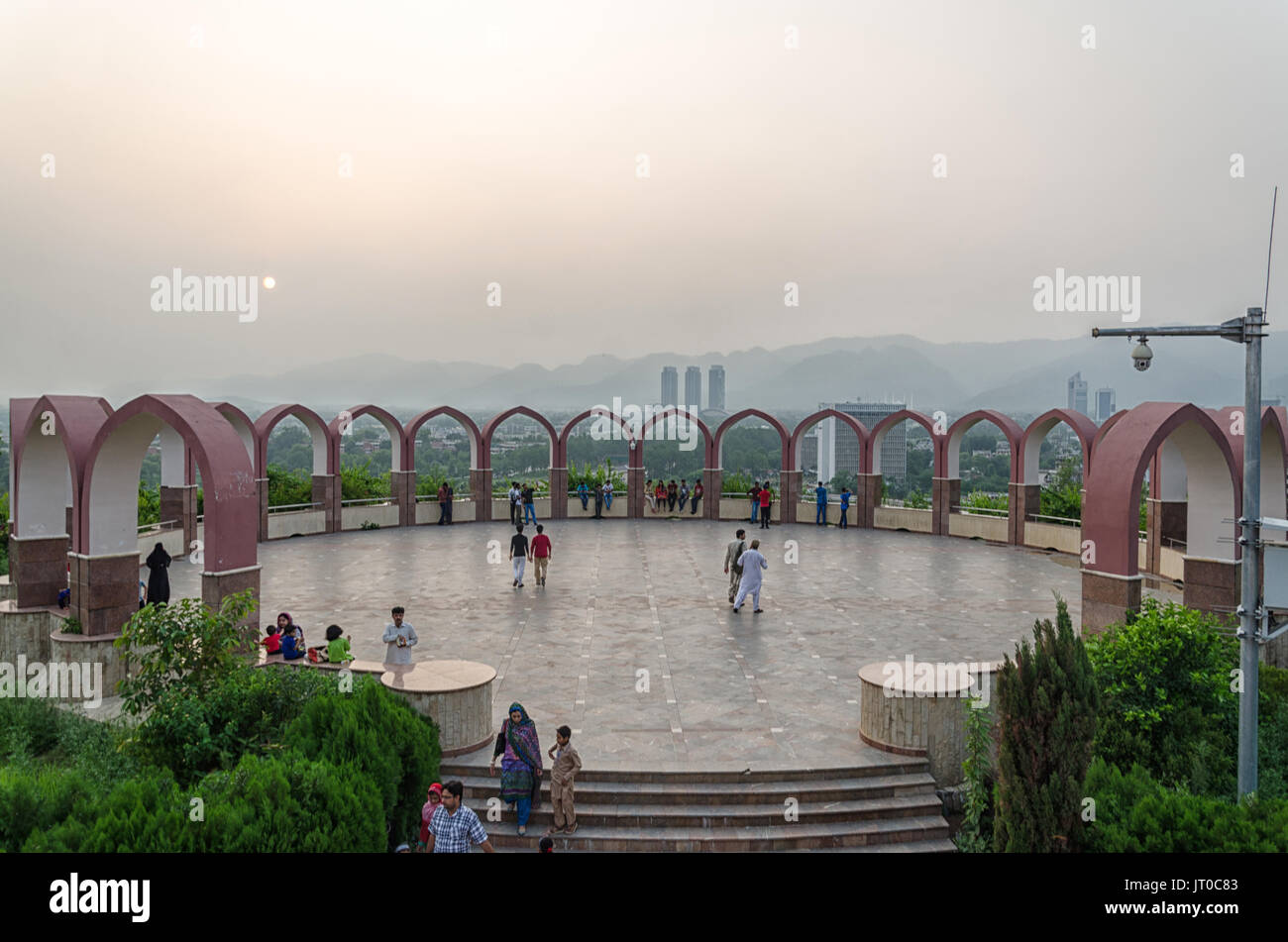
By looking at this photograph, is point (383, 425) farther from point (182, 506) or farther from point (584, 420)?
point (182, 506)

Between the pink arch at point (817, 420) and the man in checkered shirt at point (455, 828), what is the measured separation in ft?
67.6

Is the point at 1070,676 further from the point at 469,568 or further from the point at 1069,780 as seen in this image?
the point at 469,568

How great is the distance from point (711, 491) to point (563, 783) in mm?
20545

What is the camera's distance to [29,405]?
13.0m

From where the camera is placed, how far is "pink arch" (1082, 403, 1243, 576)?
36.6ft

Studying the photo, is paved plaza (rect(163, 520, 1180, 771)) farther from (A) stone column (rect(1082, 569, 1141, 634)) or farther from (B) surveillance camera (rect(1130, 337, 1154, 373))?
(B) surveillance camera (rect(1130, 337, 1154, 373))

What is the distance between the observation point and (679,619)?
14531 mm

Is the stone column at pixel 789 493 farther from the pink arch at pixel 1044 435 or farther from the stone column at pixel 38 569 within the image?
the stone column at pixel 38 569

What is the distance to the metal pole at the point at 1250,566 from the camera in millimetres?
7645

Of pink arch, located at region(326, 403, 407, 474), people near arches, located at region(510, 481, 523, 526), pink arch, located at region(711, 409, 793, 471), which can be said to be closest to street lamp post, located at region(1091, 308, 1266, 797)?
people near arches, located at region(510, 481, 523, 526)

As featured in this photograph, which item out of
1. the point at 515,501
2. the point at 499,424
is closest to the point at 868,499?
the point at 515,501

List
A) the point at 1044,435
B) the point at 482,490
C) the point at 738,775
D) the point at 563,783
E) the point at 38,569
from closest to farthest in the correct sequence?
the point at 563,783 → the point at 738,775 → the point at 38,569 → the point at 1044,435 → the point at 482,490

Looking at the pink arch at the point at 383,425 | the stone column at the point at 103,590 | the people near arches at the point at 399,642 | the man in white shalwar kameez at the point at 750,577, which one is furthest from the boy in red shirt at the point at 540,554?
the pink arch at the point at 383,425
